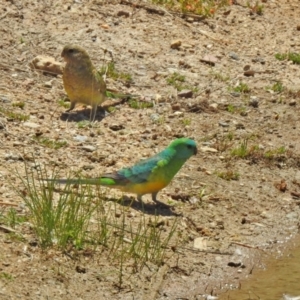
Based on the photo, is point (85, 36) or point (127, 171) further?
point (85, 36)

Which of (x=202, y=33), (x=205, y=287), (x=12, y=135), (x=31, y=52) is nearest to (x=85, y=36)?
(x=31, y=52)

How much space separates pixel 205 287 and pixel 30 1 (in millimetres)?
5006

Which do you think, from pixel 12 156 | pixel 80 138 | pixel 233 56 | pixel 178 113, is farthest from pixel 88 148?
pixel 233 56

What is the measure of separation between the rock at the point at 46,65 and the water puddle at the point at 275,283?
3.31 metres

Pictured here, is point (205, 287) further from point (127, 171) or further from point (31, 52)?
point (31, 52)

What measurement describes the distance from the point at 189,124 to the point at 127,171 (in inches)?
77.3

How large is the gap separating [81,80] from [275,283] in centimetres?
295

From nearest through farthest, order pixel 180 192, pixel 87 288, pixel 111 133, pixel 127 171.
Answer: pixel 87 288, pixel 127 171, pixel 180 192, pixel 111 133

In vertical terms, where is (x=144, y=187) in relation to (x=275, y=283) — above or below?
above

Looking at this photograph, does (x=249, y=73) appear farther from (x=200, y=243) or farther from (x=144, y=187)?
(x=200, y=243)

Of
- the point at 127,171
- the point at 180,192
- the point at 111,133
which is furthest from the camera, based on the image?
the point at 111,133

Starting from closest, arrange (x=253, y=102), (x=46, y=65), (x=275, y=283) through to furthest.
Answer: (x=275, y=283) < (x=46, y=65) < (x=253, y=102)

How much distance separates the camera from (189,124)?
9594mm

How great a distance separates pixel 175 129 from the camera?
946 cm
